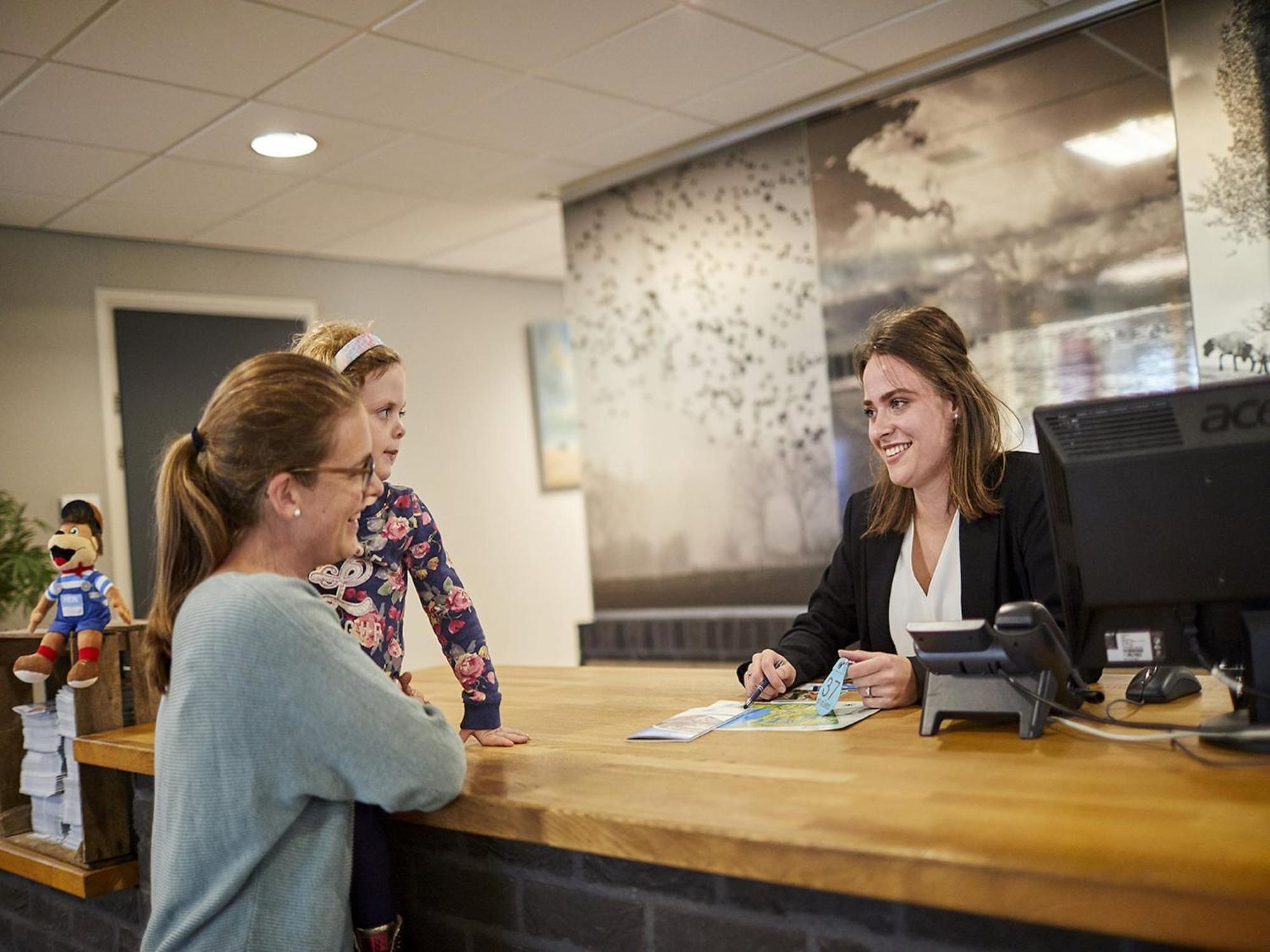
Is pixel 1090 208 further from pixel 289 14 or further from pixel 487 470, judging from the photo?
pixel 487 470

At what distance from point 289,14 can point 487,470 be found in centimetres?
392

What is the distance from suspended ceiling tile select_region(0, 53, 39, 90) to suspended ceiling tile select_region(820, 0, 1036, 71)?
2481 millimetres

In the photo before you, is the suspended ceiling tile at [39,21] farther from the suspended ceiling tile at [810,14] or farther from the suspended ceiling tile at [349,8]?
the suspended ceiling tile at [810,14]

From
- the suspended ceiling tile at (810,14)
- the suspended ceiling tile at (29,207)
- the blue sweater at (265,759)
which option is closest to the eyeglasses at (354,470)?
the blue sweater at (265,759)

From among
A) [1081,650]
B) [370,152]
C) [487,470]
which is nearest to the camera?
[1081,650]

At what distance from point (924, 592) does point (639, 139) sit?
2.90 metres

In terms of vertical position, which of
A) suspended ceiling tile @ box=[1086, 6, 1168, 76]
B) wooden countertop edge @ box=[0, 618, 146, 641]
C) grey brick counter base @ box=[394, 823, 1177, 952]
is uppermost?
suspended ceiling tile @ box=[1086, 6, 1168, 76]

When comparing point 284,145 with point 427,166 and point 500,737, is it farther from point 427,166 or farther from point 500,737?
point 500,737

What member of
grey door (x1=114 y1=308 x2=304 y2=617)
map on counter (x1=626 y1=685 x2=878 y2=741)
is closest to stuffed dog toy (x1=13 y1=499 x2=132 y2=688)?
map on counter (x1=626 y1=685 x2=878 y2=741)

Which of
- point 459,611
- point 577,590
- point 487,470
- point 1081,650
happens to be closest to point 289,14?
point 459,611

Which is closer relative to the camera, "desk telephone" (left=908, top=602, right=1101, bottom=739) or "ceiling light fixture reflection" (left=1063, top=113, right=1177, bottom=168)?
"desk telephone" (left=908, top=602, right=1101, bottom=739)

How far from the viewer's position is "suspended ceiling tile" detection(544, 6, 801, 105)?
11.1 ft

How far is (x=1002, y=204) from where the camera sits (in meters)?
3.78

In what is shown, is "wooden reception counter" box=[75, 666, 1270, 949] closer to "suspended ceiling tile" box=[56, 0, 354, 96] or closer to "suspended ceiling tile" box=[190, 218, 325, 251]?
"suspended ceiling tile" box=[56, 0, 354, 96]
